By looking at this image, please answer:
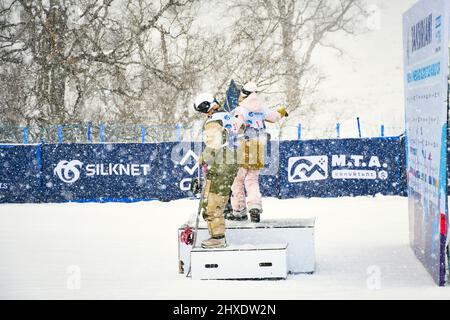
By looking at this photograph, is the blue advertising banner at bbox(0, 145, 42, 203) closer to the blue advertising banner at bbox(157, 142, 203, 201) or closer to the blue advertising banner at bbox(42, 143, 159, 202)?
the blue advertising banner at bbox(42, 143, 159, 202)

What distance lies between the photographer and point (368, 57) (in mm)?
48375

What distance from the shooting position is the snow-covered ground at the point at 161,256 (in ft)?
26.7

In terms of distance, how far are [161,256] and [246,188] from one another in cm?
169

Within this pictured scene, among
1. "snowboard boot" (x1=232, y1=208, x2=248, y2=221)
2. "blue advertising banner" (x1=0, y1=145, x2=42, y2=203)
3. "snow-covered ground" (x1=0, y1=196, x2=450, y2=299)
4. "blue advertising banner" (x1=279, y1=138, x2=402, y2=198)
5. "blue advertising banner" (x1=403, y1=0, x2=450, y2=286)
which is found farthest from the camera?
"blue advertising banner" (x1=0, y1=145, x2=42, y2=203)

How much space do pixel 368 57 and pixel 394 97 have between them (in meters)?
4.37

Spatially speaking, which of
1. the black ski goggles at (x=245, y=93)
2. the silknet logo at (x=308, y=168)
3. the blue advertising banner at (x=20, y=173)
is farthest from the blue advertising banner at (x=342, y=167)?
the black ski goggles at (x=245, y=93)

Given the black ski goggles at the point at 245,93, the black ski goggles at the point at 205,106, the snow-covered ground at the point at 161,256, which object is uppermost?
the black ski goggles at the point at 245,93

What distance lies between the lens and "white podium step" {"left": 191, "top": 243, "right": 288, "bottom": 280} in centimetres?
873

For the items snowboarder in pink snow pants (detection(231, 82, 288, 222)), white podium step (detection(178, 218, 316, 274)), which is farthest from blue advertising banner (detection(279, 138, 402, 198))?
white podium step (detection(178, 218, 316, 274))

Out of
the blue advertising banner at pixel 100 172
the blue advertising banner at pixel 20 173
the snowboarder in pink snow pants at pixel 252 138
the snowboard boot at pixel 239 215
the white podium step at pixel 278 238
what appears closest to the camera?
the white podium step at pixel 278 238

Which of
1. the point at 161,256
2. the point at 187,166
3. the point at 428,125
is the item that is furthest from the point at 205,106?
the point at 187,166

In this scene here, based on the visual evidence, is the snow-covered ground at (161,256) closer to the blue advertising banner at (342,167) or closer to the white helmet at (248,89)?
the blue advertising banner at (342,167)

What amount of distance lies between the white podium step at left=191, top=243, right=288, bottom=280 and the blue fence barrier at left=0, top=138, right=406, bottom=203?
9.93 m

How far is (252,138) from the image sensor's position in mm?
9383
